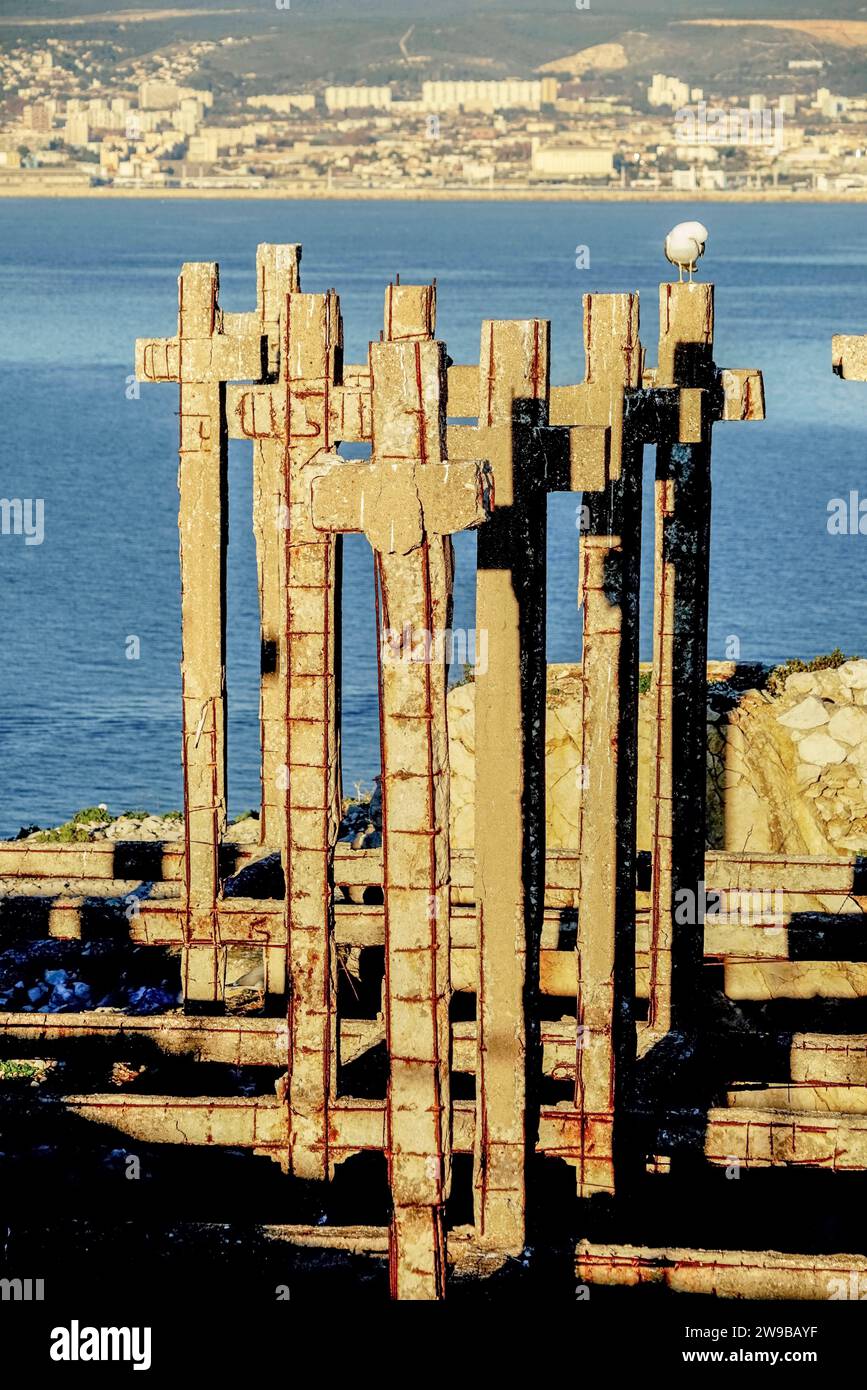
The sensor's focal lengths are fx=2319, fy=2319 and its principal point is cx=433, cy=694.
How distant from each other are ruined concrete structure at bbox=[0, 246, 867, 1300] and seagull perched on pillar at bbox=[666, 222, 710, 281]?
191mm

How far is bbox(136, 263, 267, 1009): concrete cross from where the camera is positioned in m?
14.8

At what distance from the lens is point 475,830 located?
34.5ft

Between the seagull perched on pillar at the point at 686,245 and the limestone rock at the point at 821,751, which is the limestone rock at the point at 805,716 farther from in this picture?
the seagull perched on pillar at the point at 686,245

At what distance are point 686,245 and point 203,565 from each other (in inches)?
147

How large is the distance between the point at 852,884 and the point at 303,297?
683 centimetres

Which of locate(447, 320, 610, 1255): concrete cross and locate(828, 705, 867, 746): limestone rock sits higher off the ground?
locate(447, 320, 610, 1255): concrete cross

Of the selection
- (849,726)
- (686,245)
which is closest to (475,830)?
(686,245)

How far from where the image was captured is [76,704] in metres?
40.7

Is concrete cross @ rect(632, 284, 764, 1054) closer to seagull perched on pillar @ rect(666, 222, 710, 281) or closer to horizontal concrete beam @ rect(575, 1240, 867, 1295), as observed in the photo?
seagull perched on pillar @ rect(666, 222, 710, 281)

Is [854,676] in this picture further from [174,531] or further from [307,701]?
[174,531]

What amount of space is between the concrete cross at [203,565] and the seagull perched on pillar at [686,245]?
8.73 feet

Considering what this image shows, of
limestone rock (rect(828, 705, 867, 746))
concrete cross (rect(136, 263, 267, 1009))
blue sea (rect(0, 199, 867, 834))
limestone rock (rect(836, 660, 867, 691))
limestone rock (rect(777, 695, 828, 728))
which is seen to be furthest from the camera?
blue sea (rect(0, 199, 867, 834))

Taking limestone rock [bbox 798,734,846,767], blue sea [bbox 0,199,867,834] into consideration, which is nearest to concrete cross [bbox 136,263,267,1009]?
limestone rock [bbox 798,734,846,767]
